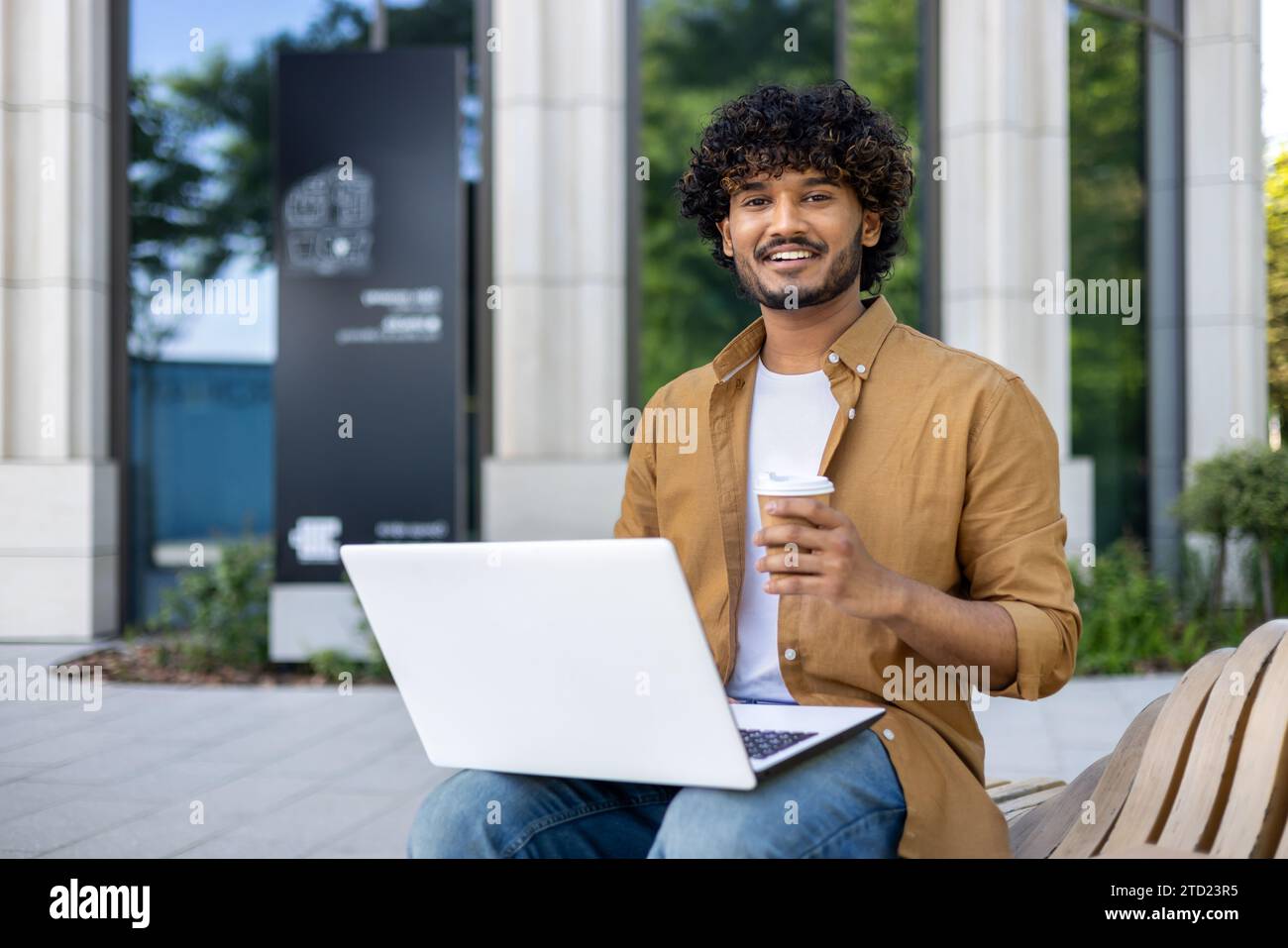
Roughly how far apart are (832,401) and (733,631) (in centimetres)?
47

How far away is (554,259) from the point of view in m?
8.16

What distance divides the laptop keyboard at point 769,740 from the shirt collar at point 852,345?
68cm

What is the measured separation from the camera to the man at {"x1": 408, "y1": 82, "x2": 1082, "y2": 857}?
186 centimetres

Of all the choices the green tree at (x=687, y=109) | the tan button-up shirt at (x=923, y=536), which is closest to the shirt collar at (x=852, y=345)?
the tan button-up shirt at (x=923, y=536)

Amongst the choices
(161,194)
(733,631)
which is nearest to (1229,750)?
(733,631)

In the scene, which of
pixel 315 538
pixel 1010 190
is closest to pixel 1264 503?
pixel 1010 190

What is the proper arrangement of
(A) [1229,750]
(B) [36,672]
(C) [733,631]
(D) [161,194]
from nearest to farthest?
1. (A) [1229,750]
2. (C) [733,631]
3. (B) [36,672]
4. (D) [161,194]

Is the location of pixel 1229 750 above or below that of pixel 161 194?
below

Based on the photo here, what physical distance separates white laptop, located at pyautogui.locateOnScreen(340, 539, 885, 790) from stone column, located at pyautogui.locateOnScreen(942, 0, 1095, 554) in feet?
22.1

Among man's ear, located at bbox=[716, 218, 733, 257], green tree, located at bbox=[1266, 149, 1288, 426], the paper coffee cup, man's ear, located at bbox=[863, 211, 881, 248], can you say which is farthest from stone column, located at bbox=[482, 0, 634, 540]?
the paper coffee cup

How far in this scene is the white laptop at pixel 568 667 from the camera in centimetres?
174
